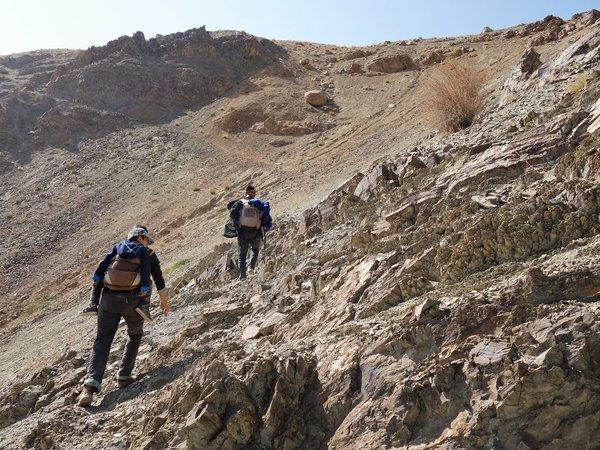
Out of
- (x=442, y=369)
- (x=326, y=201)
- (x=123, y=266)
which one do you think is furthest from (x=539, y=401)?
(x=326, y=201)

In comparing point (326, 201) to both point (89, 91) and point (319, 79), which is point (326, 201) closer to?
point (319, 79)

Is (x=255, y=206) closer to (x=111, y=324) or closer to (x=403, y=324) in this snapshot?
(x=111, y=324)

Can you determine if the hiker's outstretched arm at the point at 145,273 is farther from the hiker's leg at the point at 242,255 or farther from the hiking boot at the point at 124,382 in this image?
the hiker's leg at the point at 242,255

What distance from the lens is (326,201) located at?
11.5 metres

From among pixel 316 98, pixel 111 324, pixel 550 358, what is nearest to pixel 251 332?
pixel 111 324

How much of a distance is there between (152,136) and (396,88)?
1280cm

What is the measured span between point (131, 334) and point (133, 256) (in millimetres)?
924

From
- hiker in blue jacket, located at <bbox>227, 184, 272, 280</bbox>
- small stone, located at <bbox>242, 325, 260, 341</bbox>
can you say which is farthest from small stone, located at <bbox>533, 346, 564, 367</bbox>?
hiker in blue jacket, located at <bbox>227, 184, 272, 280</bbox>

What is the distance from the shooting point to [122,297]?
22.3 ft

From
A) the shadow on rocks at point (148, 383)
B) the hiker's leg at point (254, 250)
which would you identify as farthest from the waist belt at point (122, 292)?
the hiker's leg at point (254, 250)

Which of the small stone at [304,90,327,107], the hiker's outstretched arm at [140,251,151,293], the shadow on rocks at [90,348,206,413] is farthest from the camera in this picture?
the small stone at [304,90,327,107]

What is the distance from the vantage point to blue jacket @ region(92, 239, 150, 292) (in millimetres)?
6758

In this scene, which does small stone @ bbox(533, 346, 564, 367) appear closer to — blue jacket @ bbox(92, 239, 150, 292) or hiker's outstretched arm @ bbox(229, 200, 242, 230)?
blue jacket @ bbox(92, 239, 150, 292)

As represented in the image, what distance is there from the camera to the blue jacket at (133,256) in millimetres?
6758
